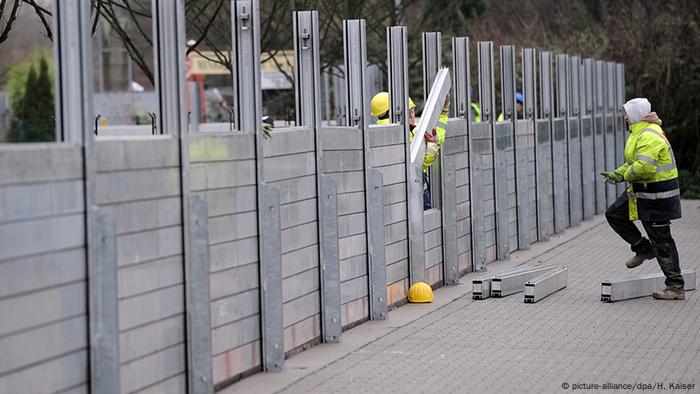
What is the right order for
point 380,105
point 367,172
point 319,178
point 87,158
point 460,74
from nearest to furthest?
point 87,158, point 319,178, point 367,172, point 380,105, point 460,74

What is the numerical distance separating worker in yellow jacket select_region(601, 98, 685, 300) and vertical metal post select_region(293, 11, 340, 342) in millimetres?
3279

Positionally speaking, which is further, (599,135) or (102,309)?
(599,135)

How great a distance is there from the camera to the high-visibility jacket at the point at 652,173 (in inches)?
489

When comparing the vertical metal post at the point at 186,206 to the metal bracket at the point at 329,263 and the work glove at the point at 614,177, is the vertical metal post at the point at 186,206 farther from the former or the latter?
the work glove at the point at 614,177

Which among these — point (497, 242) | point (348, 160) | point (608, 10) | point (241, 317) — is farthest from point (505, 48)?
point (608, 10)

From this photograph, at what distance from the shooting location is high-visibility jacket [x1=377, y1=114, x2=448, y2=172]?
44.0 feet

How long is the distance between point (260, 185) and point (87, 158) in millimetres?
2356

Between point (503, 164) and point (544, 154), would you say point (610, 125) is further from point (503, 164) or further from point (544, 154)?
point (503, 164)

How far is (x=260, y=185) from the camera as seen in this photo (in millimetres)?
8992

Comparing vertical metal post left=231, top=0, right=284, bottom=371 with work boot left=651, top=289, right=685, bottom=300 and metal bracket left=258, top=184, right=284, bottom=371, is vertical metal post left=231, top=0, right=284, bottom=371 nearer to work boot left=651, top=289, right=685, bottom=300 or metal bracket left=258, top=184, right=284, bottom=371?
metal bracket left=258, top=184, right=284, bottom=371

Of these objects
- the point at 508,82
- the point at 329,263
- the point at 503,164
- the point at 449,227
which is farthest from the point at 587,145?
the point at 329,263

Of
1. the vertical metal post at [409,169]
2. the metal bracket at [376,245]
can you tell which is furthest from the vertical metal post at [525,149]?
the metal bracket at [376,245]

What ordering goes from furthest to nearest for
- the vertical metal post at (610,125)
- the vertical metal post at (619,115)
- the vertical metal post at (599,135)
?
the vertical metal post at (619,115) → the vertical metal post at (610,125) → the vertical metal post at (599,135)

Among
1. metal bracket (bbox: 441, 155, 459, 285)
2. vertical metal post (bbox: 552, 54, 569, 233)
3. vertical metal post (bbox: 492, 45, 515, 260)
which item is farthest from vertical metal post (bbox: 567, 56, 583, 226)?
metal bracket (bbox: 441, 155, 459, 285)
